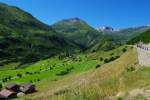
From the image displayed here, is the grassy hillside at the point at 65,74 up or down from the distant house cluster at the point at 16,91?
up

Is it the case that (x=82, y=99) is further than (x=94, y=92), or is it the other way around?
(x=94, y=92)

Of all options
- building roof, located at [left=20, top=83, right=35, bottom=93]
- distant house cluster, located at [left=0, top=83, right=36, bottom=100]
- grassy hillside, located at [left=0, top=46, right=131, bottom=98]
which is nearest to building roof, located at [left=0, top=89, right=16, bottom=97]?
distant house cluster, located at [left=0, top=83, right=36, bottom=100]

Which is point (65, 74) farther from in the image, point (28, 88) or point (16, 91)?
point (28, 88)

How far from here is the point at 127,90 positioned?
72.6 ft

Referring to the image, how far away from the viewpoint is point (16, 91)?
126 meters

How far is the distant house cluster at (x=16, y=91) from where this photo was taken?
117 metres

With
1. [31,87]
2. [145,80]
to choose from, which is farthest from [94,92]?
[31,87]

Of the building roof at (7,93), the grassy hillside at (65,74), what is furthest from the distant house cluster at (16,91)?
the grassy hillside at (65,74)

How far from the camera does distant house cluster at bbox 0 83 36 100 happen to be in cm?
11669

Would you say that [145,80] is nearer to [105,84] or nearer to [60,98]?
[105,84]

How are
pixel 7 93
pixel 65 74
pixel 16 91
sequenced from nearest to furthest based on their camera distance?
pixel 7 93 < pixel 16 91 < pixel 65 74

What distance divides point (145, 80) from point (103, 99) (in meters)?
7.73

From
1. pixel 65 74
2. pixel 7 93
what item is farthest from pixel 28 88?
pixel 65 74

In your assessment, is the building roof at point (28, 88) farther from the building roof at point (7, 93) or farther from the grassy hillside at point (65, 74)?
the building roof at point (7, 93)
